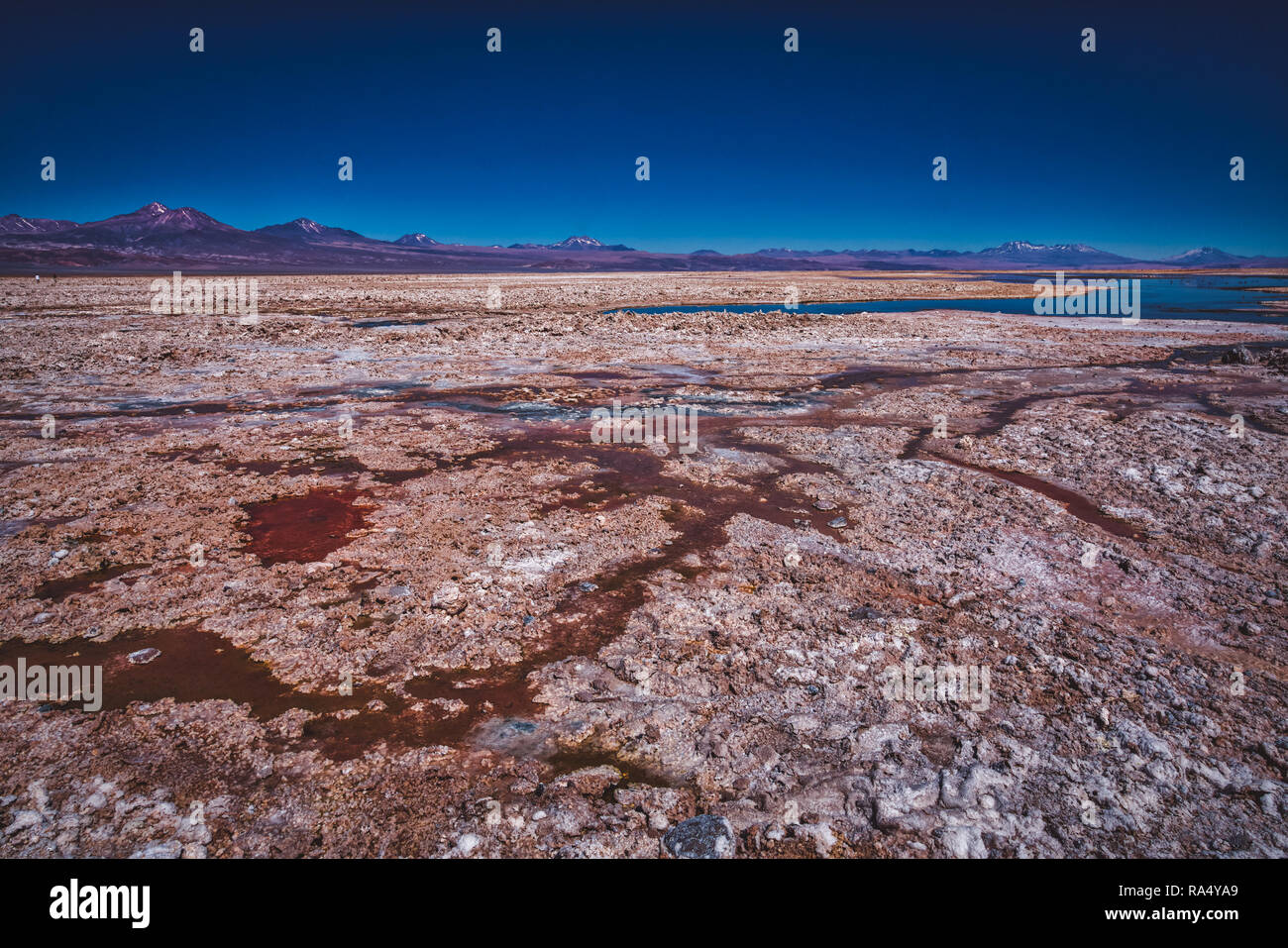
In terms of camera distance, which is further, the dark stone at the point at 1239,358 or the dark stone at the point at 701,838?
the dark stone at the point at 1239,358

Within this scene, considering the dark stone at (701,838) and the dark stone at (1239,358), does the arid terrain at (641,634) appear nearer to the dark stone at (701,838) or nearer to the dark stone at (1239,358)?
the dark stone at (701,838)

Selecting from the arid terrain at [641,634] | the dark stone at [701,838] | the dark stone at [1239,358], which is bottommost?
the dark stone at [701,838]

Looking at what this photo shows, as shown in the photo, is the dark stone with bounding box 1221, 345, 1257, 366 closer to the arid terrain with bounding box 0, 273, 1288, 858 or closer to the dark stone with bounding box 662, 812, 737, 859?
the arid terrain with bounding box 0, 273, 1288, 858

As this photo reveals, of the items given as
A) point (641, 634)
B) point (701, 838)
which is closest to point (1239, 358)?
point (641, 634)

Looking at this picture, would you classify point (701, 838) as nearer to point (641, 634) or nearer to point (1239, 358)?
point (641, 634)

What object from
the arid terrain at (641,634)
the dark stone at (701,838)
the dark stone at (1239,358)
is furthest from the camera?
the dark stone at (1239,358)

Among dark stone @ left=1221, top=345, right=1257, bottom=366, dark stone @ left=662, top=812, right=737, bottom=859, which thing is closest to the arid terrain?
dark stone @ left=662, top=812, right=737, bottom=859

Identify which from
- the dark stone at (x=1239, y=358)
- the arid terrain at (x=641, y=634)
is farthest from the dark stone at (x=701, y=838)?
the dark stone at (x=1239, y=358)

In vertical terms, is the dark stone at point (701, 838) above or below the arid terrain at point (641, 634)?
below

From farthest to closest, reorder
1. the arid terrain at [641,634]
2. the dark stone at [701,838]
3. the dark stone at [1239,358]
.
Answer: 1. the dark stone at [1239,358]
2. the arid terrain at [641,634]
3. the dark stone at [701,838]
